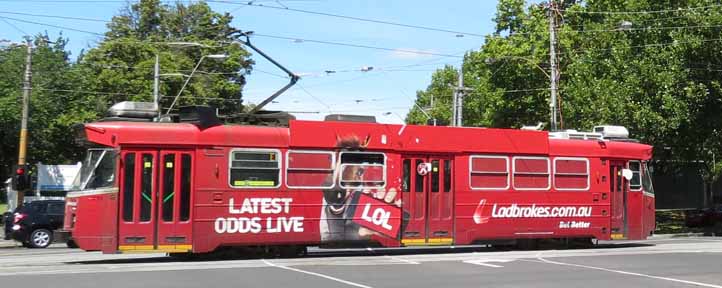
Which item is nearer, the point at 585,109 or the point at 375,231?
the point at 375,231

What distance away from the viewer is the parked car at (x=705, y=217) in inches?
1382

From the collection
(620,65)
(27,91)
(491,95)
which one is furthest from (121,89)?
(620,65)

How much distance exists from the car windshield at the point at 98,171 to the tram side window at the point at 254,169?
2155 millimetres

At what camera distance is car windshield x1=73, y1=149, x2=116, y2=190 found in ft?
47.2

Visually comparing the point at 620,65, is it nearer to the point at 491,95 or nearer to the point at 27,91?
the point at 491,95

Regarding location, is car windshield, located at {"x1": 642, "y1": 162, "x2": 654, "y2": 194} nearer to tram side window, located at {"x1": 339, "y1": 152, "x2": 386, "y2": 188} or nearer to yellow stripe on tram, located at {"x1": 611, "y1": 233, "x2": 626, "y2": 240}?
yellow stripe on tram, located at {"x1": 611, "y1": 233, "x2": 626, "y2": 240}

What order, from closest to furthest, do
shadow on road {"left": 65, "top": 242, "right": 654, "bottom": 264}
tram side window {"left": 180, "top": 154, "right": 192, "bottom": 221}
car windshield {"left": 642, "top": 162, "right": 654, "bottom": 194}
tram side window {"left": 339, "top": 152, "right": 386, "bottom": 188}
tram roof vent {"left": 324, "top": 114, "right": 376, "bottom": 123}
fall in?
1. tram side window {"left": 180, "top": 154, "right": 192, "bottom": 221}
2. shadow on road {"left": 65, "top": 242, "right": 654, "bottom": 264}
3. tram side window {"left": 339, "top": 152, "right": 386, "bottom": 188}
4. tram roof vent {"left": 324, "top": 114, "right": 376, "bottom": 123}
5. car windshield {"left": 642, "top": 162, "right": 654, "bottom": 194}

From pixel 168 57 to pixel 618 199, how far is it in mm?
33034

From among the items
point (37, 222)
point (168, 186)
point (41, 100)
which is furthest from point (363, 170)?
point (41, 100)

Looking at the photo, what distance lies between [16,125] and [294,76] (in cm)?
1746

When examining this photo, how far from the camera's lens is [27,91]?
26859 millimetres

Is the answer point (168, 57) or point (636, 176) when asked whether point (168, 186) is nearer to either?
point (636, 176)

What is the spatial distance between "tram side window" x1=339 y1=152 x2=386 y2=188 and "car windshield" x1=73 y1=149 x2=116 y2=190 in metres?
4.41

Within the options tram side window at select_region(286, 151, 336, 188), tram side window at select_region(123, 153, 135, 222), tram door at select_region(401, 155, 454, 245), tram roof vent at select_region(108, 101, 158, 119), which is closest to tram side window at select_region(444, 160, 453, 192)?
tram door at select_region(401, 155, 454, 245)
